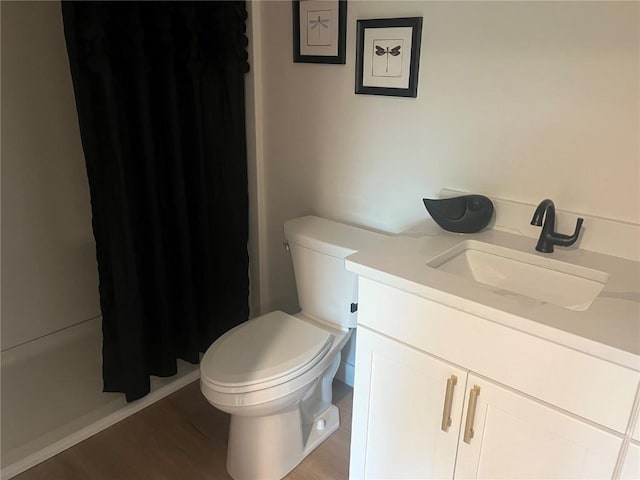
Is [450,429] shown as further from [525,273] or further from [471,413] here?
[525,273]

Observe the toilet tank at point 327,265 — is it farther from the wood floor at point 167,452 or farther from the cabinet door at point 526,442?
the cabinet door at point 526,442

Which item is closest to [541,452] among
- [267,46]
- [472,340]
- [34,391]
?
[472,340]

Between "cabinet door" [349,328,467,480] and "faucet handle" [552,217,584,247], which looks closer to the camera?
"cabinet door" [349,328,467,480]

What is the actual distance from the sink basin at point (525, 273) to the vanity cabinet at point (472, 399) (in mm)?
221

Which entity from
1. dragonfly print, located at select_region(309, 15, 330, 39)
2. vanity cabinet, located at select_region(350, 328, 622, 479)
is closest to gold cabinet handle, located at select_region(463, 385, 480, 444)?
vanity cabinet, located at select_region(350, 328, 622, 479)

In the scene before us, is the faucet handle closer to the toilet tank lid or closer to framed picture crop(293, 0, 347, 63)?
the toilet tank lid

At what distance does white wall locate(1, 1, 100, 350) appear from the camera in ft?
6.53

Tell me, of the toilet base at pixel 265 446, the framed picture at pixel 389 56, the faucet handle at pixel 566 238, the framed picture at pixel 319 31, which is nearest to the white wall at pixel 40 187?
the framed picture at pixel 319 31

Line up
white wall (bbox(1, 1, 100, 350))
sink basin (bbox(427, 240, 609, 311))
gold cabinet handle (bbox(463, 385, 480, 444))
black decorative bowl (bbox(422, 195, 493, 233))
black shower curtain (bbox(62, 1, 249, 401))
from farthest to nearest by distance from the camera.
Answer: white wall (bbox(1, 1, 100, 350)), black shower curtain (bbox(62, 1, 249, 401)), black decorative bowl (bbox(422, 195, 493, 233)), sink basin (bbox(427, 240, 609, 311)), gold cabinet handle (bbox(463, 385, 480, 444))

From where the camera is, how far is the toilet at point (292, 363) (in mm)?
1549

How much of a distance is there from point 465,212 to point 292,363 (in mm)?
718

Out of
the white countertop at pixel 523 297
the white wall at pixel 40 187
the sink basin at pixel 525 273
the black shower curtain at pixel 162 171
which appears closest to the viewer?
the white countertop at pixel 523 297

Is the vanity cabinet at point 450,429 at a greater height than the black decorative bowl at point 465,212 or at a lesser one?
lesser

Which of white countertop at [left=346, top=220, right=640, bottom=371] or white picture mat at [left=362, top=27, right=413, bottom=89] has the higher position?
white picture mat at [left=362, top=27, right=413, bottom=89]
